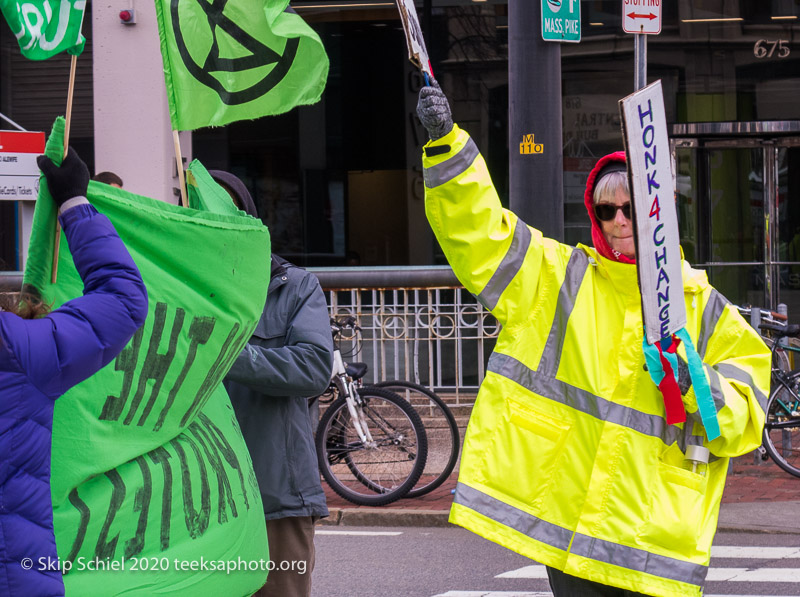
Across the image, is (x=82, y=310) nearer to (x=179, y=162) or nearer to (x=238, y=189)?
(x=179, y=162)

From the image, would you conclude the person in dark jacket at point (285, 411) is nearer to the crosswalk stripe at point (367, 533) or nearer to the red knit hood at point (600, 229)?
the red knit hood at point (600, 229)

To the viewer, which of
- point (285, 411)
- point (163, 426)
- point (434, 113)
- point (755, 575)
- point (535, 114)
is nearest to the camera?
point (163, 426)

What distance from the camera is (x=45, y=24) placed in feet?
9.19

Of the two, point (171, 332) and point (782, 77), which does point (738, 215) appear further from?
point (171, 332)

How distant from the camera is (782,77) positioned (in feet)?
38.5

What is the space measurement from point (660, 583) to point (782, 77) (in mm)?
9830

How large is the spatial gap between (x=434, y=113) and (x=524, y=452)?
88 cm

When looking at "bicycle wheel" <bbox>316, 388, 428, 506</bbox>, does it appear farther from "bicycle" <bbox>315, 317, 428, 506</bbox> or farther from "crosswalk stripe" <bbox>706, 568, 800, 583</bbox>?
"crosswalk stripe" <bbox>706, 568, 800, 583</bbox>

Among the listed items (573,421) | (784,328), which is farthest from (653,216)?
(784,328)

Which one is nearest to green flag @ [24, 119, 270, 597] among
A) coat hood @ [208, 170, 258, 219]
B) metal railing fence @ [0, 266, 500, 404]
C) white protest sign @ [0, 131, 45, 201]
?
coat hood @ [208, 170, 258, 219]

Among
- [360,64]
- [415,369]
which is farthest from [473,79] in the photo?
[415,369]

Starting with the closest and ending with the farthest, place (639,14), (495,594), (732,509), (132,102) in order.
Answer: (495,594) < (639,14) < (732,509) < (132,102)

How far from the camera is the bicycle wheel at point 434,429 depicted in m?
8.03

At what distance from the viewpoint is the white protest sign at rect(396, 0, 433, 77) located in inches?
116
